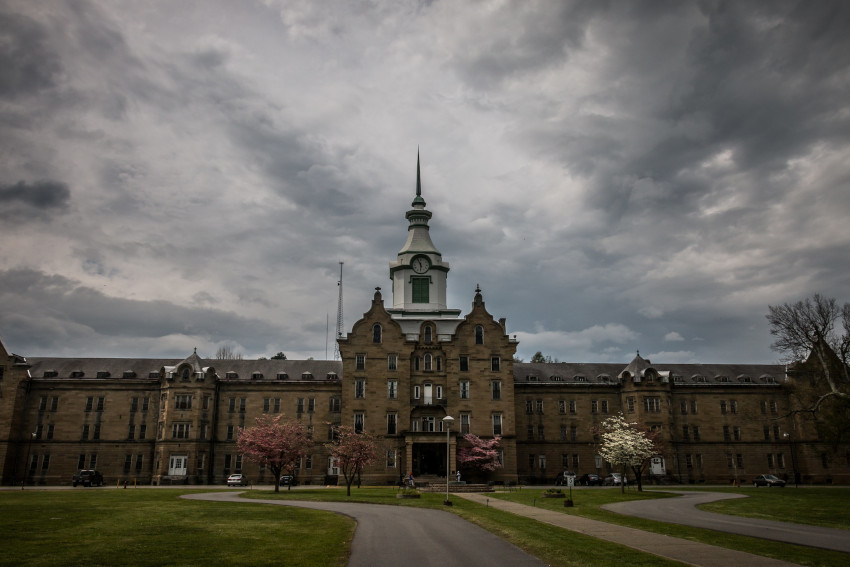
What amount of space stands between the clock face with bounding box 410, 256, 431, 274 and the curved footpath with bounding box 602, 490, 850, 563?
51470 millimetres

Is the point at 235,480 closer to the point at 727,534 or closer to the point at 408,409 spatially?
the point at 408,409

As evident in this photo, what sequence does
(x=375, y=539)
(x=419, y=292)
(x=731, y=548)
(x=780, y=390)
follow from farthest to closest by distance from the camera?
1. (x=419, y=292)
2. (x=780, y=390)
3. (x=375, y=539)
4. (x=731, y=548)

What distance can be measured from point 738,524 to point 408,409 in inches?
1849

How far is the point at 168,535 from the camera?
25.0 meters

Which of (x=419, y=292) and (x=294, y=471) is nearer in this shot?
(x=294, y=471)

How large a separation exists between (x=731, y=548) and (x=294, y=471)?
62486 mm

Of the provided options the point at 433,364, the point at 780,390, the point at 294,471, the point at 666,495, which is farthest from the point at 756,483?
the point at 294,471

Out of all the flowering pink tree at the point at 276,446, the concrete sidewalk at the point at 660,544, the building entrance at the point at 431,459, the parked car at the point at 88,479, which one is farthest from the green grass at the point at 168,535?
the building entrance at the point at 431,459

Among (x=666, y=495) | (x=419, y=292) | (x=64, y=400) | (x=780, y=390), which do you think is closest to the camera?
(x=666, y=495)

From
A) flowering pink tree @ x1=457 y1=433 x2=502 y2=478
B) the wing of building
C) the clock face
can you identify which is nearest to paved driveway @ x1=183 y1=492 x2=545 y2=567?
flowering pink tree @ x1=457 y1=433 x2=502 y2=478

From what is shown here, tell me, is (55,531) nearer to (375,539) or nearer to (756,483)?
(375,539)

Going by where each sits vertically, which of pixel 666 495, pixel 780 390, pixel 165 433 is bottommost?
pixel 666 495

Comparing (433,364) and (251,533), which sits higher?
(433,364)

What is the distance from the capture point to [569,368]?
291 ft
